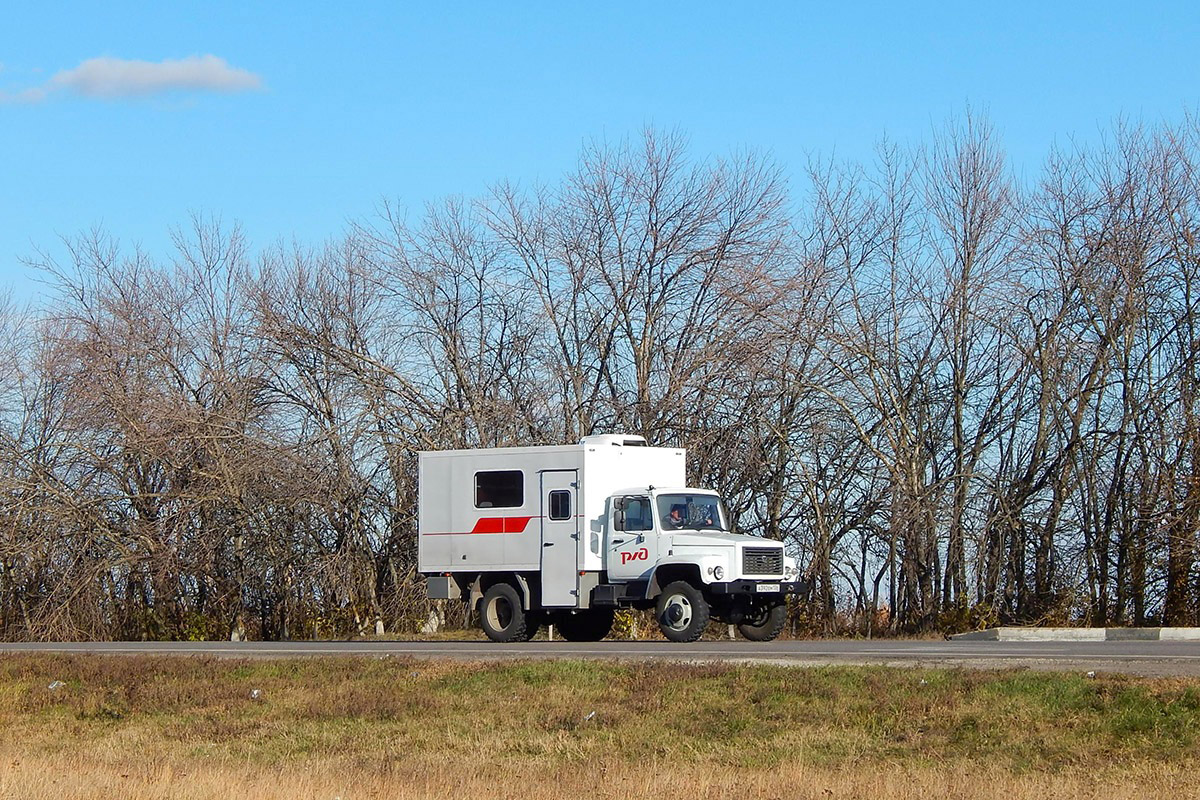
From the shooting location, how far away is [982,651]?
2002 centimetres

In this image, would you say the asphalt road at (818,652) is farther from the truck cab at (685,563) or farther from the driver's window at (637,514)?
the driver's window at (637,514)

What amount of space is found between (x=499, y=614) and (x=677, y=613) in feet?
11.3

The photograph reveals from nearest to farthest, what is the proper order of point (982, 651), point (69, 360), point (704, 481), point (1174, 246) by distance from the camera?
point (982, 651) < point (1174, 246) < point (704, 481) < point (69, 360)

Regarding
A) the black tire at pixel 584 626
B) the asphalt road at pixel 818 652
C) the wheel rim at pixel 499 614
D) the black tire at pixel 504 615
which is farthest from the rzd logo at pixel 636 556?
the black tire at pixel 584 626

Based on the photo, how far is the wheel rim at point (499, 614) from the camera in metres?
25.8

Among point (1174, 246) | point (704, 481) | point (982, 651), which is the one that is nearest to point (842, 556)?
point (704, 481)

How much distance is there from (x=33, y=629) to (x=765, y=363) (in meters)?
19.1

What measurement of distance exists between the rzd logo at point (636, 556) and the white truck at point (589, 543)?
0.02m

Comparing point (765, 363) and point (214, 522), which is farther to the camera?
point (214, 522)

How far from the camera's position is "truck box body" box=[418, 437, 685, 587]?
24609mm

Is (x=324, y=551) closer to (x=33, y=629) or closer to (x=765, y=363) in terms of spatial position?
(x=33, y=629)

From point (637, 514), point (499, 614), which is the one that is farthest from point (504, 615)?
point (637, 514)

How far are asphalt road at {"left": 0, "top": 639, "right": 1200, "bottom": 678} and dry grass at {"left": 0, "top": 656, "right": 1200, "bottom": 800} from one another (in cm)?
108

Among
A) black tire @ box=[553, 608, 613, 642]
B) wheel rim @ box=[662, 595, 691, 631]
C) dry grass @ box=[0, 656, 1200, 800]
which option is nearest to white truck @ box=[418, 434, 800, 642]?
wheel rim @ box=[662, 595, 691, 631]
